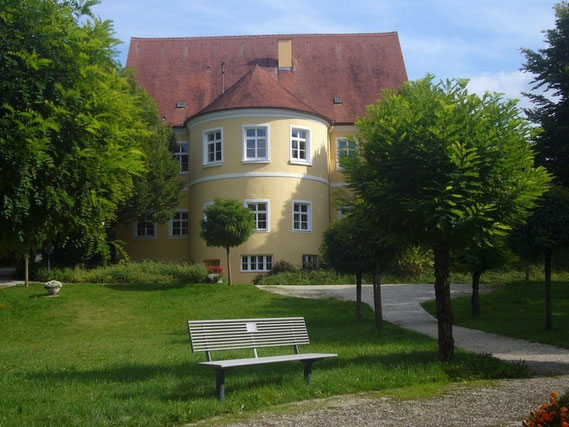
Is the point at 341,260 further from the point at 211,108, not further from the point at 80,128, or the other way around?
the point at 211,108

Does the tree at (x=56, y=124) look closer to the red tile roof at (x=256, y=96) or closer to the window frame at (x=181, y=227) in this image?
the red tile roof at (x=256, y=96)

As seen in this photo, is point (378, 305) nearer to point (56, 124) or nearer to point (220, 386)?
point (220, 386)

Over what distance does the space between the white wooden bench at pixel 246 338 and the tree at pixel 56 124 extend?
2106 mm

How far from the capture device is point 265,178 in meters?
33.9

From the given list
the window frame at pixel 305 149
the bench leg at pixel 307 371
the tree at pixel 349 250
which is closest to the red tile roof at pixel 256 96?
the window frame at pixel 305 149

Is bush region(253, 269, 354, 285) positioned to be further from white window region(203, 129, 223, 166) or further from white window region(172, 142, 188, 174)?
white window region(172, 142, 188, 174)

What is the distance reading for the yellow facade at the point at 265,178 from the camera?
33.7m

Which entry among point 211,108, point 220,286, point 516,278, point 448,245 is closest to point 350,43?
point 211,108

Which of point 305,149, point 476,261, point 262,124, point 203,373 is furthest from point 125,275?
point 203,373

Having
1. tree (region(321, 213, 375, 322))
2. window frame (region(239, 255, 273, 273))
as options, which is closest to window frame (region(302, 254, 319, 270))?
window frame (region(239, 255, 273, 273))

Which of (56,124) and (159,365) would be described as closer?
(56,124)

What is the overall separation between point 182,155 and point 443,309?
27344 millimetres

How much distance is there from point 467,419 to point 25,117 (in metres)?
6.14

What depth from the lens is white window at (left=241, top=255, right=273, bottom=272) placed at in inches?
1321
